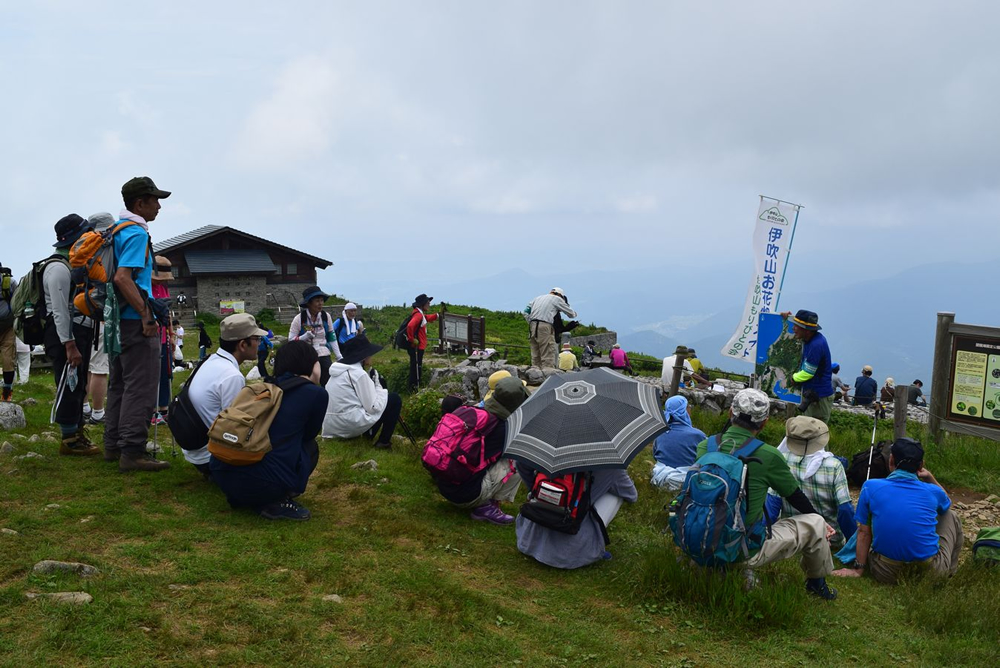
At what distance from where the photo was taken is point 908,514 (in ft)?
17.8

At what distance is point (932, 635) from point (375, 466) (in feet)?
16.8

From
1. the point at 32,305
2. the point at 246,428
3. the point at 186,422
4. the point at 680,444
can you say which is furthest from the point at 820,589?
the point at 32,305

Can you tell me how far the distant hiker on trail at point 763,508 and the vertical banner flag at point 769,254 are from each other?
6964 millimetres

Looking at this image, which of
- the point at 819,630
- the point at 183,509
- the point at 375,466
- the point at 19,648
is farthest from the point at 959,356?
the point at 19,648

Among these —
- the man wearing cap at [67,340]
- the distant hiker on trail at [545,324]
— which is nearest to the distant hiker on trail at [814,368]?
the distant hiker on trail at [545,324]

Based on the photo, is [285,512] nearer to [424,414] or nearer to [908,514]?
[424,414]

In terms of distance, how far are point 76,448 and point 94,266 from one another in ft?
6.42

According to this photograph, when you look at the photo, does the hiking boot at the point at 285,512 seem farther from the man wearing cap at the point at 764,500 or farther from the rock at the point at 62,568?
the man wearing cap at the point at 764,500

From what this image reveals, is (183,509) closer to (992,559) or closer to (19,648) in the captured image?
(19,648)

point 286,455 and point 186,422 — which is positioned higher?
point 186,422

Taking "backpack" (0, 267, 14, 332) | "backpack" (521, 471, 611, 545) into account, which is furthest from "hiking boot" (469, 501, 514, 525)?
"backpack" (0, 267, 14, 332)

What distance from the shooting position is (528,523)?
5402 mm

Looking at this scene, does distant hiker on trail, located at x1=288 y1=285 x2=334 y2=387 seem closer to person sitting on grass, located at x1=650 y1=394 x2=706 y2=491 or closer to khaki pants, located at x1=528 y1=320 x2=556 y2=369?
person sitting on grass, located at x1=650 y1=394 x2=706 y2=491

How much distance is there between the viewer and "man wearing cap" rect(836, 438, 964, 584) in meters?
5.41
